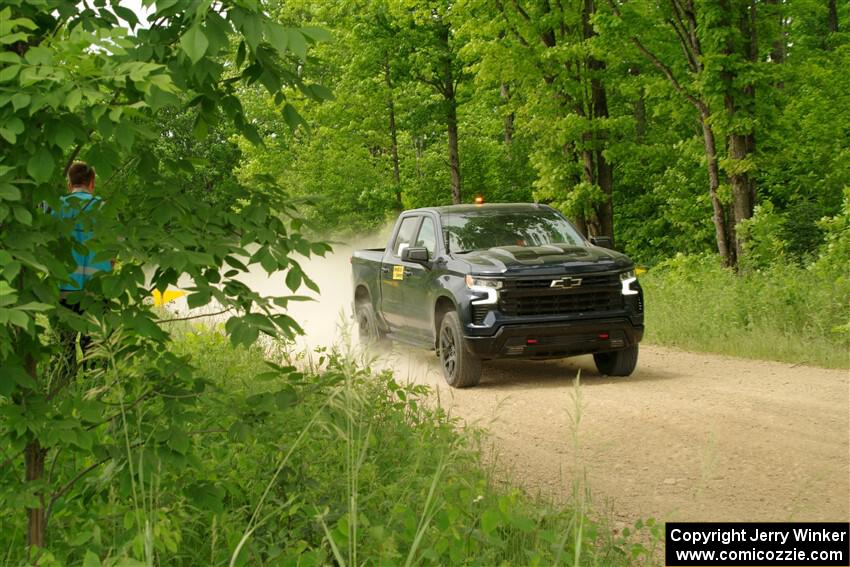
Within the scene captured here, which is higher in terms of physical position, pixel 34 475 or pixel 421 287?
pixel 34 475

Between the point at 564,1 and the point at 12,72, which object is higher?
the point at 564,1

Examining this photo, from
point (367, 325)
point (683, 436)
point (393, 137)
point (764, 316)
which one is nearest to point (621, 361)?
point (683, 436)

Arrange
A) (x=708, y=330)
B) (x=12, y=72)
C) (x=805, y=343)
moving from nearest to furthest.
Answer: (x=12, y=72), (x=805, y=343), (x=708, y=330)

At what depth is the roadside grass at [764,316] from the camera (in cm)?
1227

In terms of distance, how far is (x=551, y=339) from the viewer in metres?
10.7

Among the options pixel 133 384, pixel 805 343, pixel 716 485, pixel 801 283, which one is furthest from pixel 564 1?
pixel 133 384

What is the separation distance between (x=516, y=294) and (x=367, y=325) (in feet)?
12.9

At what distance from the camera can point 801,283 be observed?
14227 mm

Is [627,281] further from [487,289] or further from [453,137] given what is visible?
[453,137]

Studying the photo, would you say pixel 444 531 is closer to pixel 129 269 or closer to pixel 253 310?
pixel 253 310

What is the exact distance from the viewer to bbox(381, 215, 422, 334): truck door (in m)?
12.7

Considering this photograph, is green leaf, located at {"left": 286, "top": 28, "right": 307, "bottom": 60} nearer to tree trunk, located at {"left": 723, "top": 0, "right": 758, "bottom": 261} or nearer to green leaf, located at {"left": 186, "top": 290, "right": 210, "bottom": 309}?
green leaf, located at {"left": 186, "top": 290, "right": 210, "bottom": 309}

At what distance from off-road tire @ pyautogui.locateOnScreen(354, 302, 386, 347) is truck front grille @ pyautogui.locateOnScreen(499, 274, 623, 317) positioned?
10.5 ft

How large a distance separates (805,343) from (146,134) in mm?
10669
